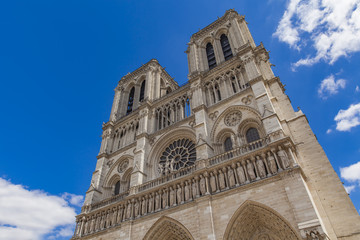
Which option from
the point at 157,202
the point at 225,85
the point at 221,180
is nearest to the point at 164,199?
the point at 157,202

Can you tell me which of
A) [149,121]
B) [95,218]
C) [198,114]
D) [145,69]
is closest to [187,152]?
[198,114]

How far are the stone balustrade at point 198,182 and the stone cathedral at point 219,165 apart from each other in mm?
53

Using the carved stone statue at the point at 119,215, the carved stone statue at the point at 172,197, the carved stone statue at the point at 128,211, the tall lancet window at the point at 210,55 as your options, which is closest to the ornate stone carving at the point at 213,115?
the carved stone statue at the point at 172,197

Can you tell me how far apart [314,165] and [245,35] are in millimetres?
12503

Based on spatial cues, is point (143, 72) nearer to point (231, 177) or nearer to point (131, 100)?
point (131, 100)

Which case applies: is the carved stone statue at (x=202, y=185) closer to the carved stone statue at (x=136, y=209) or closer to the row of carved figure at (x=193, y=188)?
the row of carved figure at (x=193, y=188)

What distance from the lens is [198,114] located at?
17.0 meters

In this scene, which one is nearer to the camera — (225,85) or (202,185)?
(202,185)

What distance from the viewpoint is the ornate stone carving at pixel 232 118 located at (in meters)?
15.6

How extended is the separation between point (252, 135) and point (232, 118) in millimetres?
1791

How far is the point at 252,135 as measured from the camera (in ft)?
48.6

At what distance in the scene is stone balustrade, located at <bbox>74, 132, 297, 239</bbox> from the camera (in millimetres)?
11758

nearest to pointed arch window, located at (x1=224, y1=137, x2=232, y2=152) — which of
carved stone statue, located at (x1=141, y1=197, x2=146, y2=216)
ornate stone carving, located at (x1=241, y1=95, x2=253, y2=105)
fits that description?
ornate stone carving, located at (x1=241, y1=95, x2=253, y2=105)

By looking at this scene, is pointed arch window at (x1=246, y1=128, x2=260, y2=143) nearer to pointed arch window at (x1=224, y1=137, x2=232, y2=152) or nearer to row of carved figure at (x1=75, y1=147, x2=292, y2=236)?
pointed arch window at (x1=224, y1=137, x2=232, y2=152)
